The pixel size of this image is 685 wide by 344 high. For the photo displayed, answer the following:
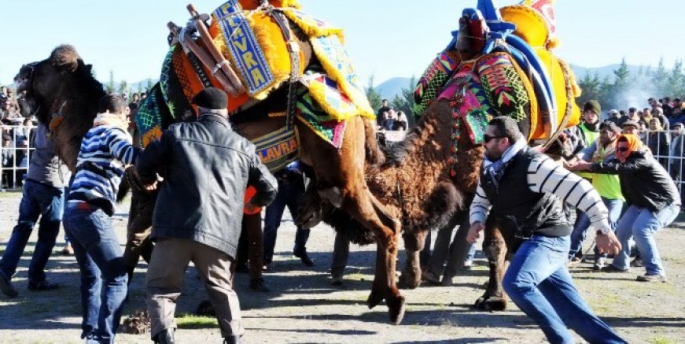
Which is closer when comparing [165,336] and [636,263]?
[165,336]

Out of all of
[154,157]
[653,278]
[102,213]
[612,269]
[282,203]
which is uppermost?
[154,157]

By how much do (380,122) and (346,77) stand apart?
652 inches

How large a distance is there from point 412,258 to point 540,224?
2.54m

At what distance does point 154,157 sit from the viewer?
4.93m

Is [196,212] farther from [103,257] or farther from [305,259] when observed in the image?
[305,259]

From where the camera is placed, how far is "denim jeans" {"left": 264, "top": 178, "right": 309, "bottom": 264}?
9.44 m

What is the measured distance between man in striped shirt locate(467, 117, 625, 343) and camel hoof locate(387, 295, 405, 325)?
1.41 meters

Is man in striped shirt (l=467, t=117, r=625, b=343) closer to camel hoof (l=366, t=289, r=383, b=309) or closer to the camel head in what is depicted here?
camel hoof (l=366, t=289, r=383, b=309)

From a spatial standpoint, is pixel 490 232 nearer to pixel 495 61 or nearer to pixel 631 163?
pixel 495 61

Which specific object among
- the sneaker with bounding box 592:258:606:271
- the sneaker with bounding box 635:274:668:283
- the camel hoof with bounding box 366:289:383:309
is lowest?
the sneaker with bounding box 592:258:606:271

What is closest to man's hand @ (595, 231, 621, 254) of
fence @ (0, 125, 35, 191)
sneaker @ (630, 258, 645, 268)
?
sneaker @ (630, 258, 645, 268)

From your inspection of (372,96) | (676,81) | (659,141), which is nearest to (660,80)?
(676,81)

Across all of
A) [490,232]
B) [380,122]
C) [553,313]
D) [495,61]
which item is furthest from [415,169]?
[380,122]

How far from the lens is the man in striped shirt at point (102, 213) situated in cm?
548
